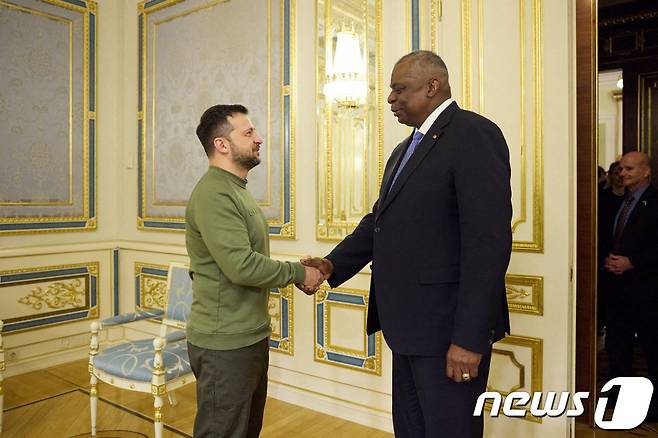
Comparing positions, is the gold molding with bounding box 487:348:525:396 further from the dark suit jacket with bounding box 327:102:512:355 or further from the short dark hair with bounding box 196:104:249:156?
the short dark hair with bounding box 196:104:249:156

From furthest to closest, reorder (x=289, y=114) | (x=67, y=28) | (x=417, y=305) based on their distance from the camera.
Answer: (x=67, y=28), (x=289, y=114), (x=417, y=305)

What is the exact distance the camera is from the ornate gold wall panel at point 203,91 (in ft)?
11.3

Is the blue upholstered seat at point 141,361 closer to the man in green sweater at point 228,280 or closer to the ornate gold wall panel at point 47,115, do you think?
the man in green sweater at point 228,280

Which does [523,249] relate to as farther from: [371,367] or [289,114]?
[289,114]

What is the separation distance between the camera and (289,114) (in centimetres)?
342

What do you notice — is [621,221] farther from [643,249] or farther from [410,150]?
[410,150]

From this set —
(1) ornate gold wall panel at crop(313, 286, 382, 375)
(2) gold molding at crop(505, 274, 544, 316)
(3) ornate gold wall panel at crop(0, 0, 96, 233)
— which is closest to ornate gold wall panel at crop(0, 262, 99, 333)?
(3) ornate gold wall panel at crop(0, 0, 96, 233)

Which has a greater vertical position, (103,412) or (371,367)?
(371,367)

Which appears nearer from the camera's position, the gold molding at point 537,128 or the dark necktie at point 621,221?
the gold molding at point 537,128

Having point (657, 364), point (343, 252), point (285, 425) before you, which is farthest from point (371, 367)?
point (657, 364)

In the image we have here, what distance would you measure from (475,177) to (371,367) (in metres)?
1.79

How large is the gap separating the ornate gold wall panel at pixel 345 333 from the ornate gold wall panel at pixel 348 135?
0.36m

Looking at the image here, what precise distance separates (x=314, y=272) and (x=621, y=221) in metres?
2.22

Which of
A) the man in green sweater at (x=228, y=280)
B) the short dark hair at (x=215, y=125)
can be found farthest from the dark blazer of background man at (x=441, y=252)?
the short dark hair at (x=215, y=125)
